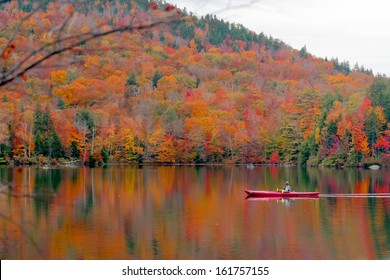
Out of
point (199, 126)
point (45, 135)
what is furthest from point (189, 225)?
point (199, 126)

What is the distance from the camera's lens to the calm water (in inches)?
786

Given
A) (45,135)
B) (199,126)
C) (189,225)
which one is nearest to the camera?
(189,225)

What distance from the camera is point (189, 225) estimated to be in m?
25.4

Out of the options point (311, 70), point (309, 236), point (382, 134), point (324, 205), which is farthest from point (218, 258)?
Answer: point (311, 70)

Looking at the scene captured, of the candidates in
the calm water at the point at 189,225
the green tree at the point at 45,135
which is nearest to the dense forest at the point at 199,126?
the green tree at the point at 45,135

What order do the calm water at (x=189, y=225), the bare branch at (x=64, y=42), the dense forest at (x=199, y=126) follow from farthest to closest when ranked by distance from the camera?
the dense forest at (x=199, y=126) → the calm water at (x=189, y=225) → the bare branch at (x=64, y=42)

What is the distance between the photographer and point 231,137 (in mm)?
86000

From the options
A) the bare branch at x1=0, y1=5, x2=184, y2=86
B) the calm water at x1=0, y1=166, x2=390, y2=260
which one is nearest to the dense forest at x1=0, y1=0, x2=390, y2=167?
the calm water at x1=0, y1=166, x2=390, y2=260

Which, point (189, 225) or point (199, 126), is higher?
point (199, 126)

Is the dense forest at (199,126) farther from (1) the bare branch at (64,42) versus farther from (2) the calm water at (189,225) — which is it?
(1) the bare branch at (64,42)

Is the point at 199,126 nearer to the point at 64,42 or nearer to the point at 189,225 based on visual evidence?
the point at 189,225

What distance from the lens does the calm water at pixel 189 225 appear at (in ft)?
65.5

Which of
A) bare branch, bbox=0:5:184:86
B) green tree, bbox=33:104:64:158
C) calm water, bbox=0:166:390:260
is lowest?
calm water, bbox=0:166:390:260

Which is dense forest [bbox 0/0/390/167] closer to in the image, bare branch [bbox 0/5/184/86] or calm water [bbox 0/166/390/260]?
calm water [bbox 0/166/390/260]
